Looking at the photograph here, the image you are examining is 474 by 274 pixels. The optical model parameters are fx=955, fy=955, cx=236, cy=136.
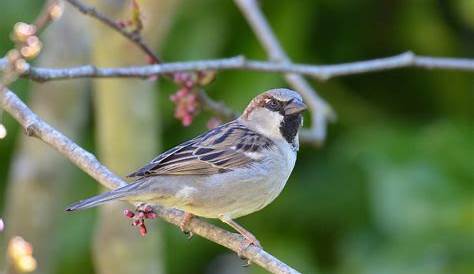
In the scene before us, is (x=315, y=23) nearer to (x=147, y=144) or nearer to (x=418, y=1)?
(x=418, y=1)

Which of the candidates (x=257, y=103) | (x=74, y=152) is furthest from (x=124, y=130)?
(x=74, y=152)

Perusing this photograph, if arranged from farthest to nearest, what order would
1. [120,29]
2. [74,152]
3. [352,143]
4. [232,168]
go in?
1. [352,143]
2. [232,168]
3. [120,29]
4. [74,152]

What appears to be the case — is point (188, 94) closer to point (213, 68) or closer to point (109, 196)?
point (213, 68)

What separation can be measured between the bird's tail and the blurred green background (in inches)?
76.1

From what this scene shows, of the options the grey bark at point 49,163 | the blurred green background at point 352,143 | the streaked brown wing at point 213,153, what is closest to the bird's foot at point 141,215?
the streaked brown wing at point 213,153

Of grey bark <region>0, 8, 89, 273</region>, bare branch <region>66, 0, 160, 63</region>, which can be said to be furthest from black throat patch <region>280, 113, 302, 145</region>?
grey bark <region>0, 8, 89, 273</region>

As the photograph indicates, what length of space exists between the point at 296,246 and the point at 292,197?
0.94 ft

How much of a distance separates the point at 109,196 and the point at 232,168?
2.17 feet

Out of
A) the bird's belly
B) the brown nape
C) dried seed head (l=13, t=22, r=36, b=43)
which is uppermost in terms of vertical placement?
the brown nape

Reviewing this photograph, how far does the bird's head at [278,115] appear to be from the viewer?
11.2 ft

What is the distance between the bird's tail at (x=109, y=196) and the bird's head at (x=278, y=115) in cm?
76

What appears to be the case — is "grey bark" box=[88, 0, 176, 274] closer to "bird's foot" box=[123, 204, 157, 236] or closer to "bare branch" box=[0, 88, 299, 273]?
"bird's foot" box=[123, 204, 157, 236]

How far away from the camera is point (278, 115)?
3504mm

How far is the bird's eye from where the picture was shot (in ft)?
11.5
